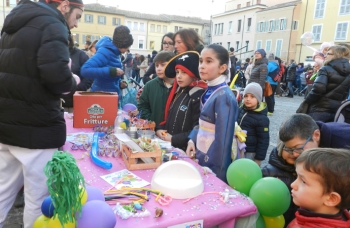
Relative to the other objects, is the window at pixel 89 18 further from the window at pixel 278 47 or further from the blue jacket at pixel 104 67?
the blue jacket at pixel 104 67

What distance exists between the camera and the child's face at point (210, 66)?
7.27ft

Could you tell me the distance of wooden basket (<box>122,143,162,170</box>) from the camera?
1.72 metres

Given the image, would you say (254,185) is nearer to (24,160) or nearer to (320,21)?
(24,160)

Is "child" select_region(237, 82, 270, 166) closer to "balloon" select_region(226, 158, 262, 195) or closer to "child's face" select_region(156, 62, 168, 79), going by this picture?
"child's face" select_region(156, 62, 168, 79)

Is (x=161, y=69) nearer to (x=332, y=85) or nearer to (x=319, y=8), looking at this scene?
(x=332, y=85)

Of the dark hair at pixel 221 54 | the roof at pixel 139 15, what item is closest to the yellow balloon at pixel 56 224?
the dark hair at pixel 221 54

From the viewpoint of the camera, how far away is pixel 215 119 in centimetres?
210

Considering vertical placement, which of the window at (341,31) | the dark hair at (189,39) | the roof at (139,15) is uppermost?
the roof at (139,15)

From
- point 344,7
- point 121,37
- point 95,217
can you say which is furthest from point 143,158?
point 344,7

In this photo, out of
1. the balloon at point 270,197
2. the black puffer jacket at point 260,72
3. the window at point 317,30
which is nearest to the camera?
the balloon at point 270,197

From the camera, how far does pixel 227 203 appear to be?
140 centimetres

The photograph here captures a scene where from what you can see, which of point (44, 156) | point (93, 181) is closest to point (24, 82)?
point (44, 156)

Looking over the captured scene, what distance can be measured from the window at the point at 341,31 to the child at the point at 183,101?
27.5 metres

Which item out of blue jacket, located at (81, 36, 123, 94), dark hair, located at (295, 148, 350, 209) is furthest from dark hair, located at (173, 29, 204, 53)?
dark hair, located at (295, 148, 350, 209)
